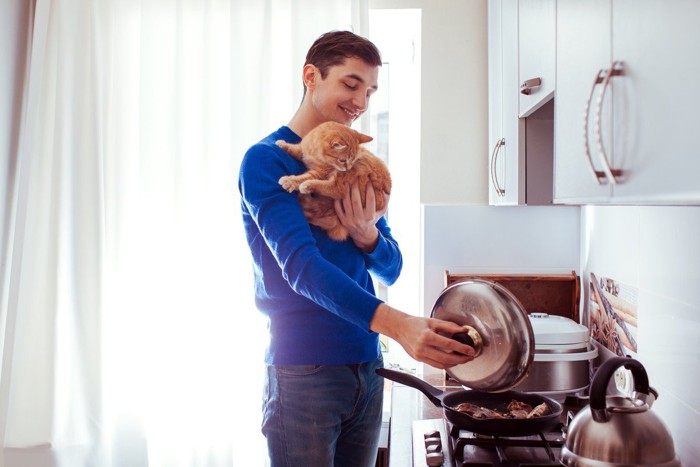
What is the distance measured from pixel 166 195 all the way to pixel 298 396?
1.39 metres

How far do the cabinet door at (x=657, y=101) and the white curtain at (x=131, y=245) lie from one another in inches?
67.7

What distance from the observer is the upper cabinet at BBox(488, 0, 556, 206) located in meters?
1.31

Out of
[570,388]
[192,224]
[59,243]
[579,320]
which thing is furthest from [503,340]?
[59,243]

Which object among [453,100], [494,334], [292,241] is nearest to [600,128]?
[494,334]

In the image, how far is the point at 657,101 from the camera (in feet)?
2.28

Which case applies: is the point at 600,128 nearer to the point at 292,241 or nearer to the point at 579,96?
the point at 579,96

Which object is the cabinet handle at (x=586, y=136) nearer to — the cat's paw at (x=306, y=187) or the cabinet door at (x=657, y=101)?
the cabinet door at (x=657, y=101)

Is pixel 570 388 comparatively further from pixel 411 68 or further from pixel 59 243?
pixel 59 243

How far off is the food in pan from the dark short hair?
2.39 ft

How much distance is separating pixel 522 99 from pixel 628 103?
0.83 metres

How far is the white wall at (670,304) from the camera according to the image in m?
1.19

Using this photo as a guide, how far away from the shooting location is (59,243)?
242cm

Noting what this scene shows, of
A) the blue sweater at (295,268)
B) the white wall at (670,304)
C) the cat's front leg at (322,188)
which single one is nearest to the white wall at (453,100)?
the white wall at (670,304)

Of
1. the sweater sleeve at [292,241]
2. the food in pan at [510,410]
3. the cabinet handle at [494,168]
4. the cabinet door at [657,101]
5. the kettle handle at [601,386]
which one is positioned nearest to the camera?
the cabinet door at [657,101]
